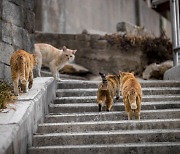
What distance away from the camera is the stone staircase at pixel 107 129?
437cm

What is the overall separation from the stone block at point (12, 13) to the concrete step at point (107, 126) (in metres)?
2.69

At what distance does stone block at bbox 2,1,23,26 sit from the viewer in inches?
256

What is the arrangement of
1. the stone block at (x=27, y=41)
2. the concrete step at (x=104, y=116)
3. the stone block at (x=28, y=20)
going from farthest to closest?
the stone block at (x=28, y=20) < the stone block at (x=27, y=41) < the concrete step at (x=104, y=116)

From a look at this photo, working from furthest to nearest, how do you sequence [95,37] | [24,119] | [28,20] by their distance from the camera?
[95,37]
[28,20]
[24,119]

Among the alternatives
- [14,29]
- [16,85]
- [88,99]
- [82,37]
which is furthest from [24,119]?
[82,37]

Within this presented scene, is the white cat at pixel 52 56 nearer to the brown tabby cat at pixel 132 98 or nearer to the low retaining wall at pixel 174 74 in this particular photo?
the low retaining wall at pixel 174 74

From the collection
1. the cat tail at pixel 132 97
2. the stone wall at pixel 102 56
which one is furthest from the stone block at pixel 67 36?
the cat tail at pixel 132 97

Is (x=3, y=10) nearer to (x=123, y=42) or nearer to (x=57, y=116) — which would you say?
(x=57, y=116)

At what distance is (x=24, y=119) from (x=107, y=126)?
1506 millimetres

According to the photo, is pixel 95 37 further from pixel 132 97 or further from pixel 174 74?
pixel 132 97

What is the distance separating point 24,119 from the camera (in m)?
4.04

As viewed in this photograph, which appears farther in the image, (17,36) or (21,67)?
(17,36)

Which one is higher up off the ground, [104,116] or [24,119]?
[24,119]

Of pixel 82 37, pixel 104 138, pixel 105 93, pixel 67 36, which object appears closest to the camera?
pixel 104 138
